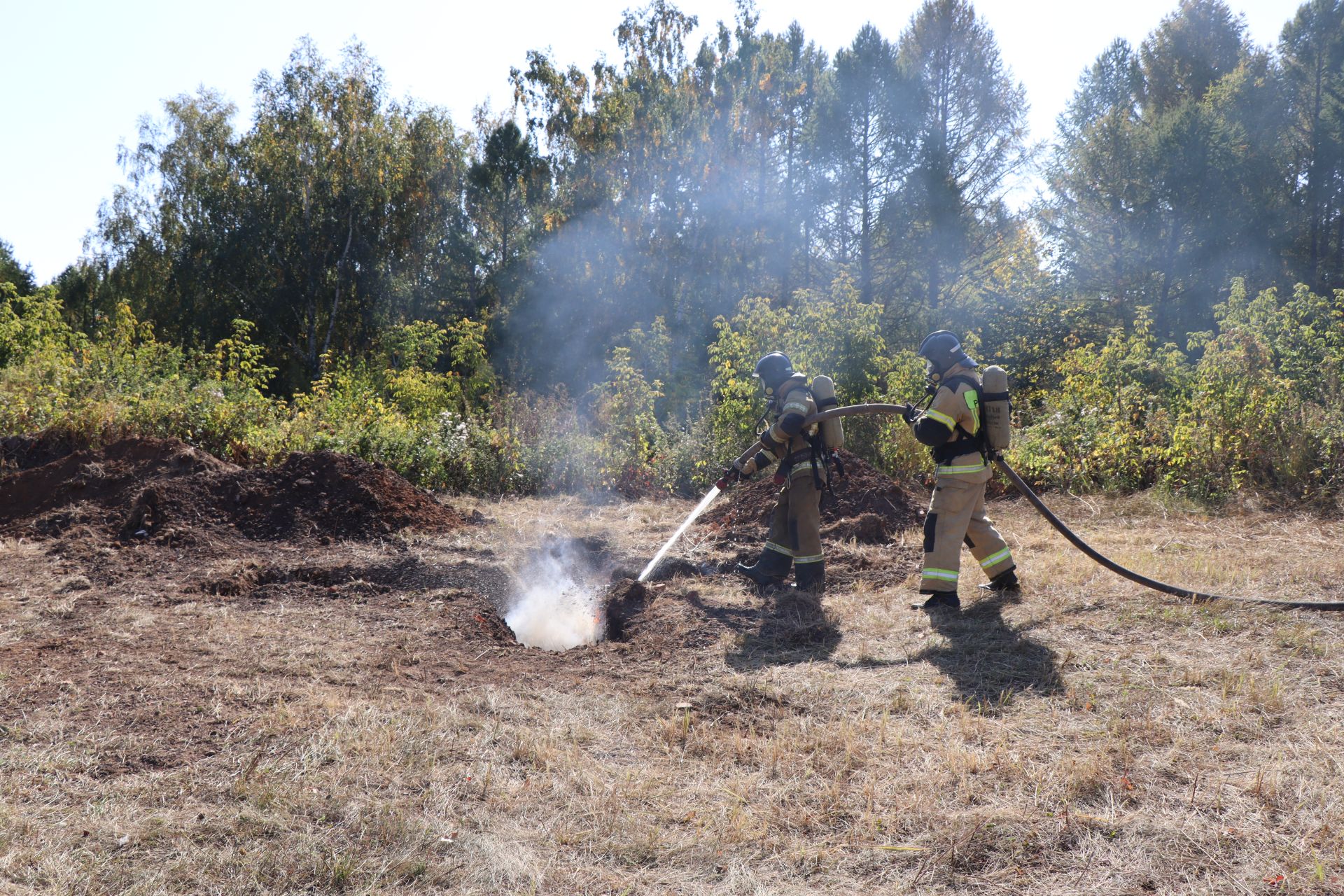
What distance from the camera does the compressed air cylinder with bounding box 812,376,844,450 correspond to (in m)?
6.27

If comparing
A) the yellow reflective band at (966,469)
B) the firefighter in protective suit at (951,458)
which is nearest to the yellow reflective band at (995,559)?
the firefighter in protective suit at (951,458)

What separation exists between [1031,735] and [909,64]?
22.2 meters

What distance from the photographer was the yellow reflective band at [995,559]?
19.0 ft

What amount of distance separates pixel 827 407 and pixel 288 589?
4338mm

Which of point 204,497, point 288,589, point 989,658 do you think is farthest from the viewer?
point 204,497

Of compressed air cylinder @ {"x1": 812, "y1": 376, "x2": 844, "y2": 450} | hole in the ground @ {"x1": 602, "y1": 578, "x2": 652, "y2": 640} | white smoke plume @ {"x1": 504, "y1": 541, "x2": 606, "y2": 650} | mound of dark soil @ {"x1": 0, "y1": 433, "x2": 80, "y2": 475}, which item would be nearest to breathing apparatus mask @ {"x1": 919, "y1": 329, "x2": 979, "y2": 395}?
compressed air cylinder @ {"x1": 812, "y1": 376, "x2": 844, "y2": 450}

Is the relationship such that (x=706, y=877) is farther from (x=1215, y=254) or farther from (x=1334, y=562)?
(x=1215, y=254)

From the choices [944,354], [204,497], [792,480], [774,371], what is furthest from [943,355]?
[204,497]

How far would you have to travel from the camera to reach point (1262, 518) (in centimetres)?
785

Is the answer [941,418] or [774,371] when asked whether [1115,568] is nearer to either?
[941,418]

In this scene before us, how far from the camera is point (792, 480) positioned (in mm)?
6285

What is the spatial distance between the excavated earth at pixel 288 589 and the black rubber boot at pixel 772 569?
0.45ft

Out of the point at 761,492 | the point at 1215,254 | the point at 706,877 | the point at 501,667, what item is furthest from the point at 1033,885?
the point at 1215,254

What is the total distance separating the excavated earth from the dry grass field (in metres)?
0.04
